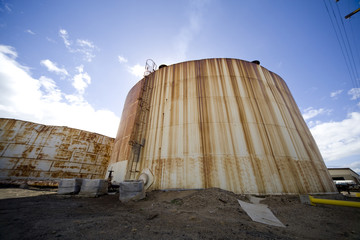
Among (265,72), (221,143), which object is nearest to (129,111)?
(221,143)

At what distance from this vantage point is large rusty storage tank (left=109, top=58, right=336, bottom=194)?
655cm

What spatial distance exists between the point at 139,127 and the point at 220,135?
201 inches

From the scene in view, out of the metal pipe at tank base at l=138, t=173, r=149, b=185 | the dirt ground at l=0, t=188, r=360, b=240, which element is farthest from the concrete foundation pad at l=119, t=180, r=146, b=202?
the metal pipe at tank base at l=138, t=173, r=149, b=185

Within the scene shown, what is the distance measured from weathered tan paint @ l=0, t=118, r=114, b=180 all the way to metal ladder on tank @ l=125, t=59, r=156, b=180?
7849 mm

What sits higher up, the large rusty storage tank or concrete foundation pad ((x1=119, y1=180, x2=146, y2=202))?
the large rusty storage tank

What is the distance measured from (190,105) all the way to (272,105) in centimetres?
502

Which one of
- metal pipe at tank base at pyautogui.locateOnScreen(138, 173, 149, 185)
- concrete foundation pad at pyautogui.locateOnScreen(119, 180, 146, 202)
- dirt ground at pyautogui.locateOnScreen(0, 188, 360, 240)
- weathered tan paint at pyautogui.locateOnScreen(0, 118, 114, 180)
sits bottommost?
dirt ground at pyautogui.locateOnScreen(0, 188, 360, 240)

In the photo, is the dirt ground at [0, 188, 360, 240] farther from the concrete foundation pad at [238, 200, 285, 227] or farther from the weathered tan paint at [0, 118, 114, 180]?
the weathered tan paint at [0, 118, 114, 180]

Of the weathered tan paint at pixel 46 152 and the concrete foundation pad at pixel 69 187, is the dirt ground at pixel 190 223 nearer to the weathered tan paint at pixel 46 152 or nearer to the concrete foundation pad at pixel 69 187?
the concrete foundation pad at pixel 69 187

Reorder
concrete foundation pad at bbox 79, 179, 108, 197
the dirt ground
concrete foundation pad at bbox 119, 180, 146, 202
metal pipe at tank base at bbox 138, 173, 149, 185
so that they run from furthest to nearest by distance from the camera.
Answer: metal pipe at tank base at bbox 138, 173, 149, 185 < concrete foundation pad at bbox 79, 179, 108, 197 < concrete foundation pad at bbox 119, 180, 146, 202 < the dirt ground

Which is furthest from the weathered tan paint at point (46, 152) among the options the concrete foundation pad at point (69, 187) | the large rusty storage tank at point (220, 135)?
the concrete foundation pad at point (69, 187)

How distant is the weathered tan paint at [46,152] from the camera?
11125 mm

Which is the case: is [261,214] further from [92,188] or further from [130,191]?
[92,188]

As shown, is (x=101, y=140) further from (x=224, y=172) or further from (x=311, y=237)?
(x=311, y=237)
